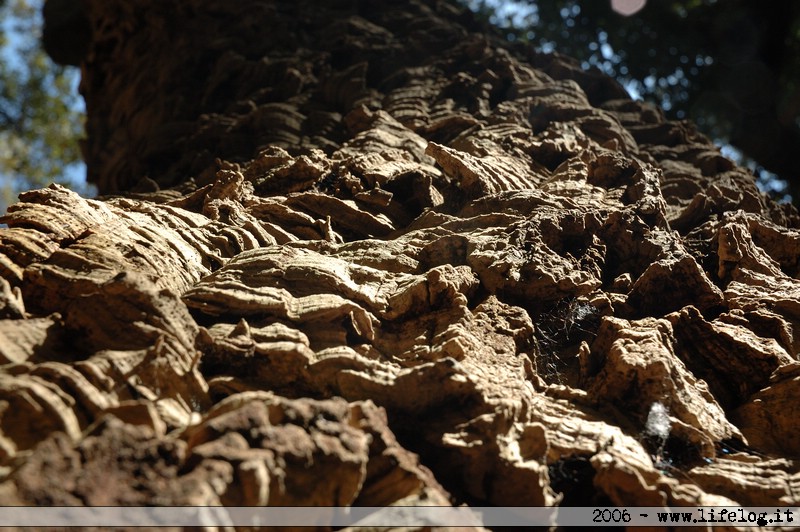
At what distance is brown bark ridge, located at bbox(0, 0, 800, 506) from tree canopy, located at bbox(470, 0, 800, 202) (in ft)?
19.9

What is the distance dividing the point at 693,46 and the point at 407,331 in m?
12.2

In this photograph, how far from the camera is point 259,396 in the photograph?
8.79 feet

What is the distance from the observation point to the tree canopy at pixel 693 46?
11453 millimetres

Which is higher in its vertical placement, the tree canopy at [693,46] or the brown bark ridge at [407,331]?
the tree canopy at [693,46]

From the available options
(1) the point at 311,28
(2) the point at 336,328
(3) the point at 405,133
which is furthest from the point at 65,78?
(2) the point at 336,328

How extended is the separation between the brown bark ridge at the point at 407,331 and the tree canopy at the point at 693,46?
6.08 metres

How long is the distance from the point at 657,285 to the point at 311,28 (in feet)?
22.8

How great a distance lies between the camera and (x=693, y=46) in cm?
1330

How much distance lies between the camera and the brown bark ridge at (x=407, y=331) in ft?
8.02

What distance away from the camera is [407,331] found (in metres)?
3.71

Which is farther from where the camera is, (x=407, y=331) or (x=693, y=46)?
(x=693, y=46)

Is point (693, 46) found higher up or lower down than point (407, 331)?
higher up

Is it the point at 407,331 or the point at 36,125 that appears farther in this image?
the point at 36,125

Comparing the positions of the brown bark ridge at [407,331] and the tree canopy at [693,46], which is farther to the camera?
the tree canopy at [693,46]
